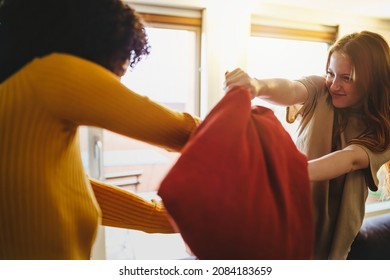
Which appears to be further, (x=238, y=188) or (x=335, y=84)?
(x=335, y=84)

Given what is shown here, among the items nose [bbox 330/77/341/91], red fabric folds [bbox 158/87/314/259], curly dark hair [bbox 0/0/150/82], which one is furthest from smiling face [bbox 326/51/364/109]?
curly dark hair [bbox 0/0/150/82]

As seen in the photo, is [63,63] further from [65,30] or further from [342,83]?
[342,83]

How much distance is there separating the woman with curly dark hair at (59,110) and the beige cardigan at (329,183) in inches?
11.9

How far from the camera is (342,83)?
22.7 inches

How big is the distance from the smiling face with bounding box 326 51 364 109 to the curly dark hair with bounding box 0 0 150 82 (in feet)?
1.30

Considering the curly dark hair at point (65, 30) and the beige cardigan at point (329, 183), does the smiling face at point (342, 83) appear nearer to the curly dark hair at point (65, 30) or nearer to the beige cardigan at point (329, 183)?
the beige cardigan at point (329, 183)

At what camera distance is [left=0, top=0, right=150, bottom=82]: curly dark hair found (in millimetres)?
361

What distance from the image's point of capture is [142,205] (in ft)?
1.85

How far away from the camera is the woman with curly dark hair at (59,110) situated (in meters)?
0.34

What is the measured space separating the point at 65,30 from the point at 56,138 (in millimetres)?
131

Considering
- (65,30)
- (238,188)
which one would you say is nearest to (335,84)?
(238,188)
